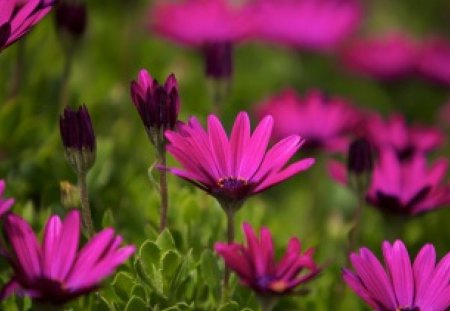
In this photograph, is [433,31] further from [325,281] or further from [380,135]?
[325,281]

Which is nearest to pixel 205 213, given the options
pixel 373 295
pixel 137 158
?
pixel 137 158

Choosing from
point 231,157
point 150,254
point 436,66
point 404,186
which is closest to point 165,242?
point 150,254

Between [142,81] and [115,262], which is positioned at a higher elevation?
[142,81]

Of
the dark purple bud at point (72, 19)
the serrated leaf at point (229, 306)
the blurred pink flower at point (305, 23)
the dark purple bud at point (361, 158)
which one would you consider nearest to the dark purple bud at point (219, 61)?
the dark purple bud at point (72, 19)

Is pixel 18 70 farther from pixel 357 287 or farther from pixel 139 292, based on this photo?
pixel 357 287

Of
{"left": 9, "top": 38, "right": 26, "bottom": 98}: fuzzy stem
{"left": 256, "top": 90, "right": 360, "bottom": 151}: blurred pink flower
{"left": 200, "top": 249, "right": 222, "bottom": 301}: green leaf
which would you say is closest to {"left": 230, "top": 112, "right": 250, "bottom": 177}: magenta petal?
{"left": 200, "top": 249, "right": 222, "bottom": 301}: green leaf

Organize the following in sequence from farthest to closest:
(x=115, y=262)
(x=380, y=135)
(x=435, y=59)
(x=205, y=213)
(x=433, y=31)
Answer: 1. (x=433, y=31)
2. (x=435, y=59)
3. (x=380, y=135)
4. (x=205, y=213)
5. (x=115, y=262)

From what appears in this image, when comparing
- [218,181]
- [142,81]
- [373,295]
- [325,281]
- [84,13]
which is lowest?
[325,281]

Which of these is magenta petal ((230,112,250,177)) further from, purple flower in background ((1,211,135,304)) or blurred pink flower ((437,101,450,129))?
blurred pink flower ((437,101,450,129))
